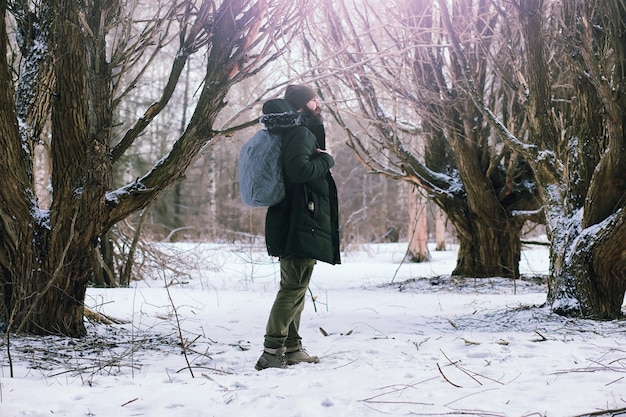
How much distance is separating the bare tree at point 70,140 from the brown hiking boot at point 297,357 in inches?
61.2

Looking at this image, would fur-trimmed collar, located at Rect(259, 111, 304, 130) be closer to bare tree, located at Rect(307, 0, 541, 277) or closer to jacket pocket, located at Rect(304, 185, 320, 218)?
jacket pocket, located at Rect(304, 185, 320, 218)

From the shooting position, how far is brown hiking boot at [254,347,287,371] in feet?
11.1

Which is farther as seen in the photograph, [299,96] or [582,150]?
[582,150]

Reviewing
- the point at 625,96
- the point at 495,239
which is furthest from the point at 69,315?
the point at 495,239

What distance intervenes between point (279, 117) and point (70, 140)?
1.54 meters

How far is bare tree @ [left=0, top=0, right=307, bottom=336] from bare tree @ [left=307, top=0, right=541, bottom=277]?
10.4ft

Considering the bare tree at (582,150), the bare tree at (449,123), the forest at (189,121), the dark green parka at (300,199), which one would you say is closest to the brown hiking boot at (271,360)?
the dark green parka at (300,199)

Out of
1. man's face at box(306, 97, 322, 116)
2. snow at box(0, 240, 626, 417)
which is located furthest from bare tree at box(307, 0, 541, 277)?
man's face at box(306, 97, 322, 116)

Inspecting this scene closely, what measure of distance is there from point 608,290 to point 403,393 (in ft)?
9.48

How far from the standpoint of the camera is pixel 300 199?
3320 millimetres

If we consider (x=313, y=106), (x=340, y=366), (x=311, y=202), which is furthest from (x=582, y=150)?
(x=340, y=366)

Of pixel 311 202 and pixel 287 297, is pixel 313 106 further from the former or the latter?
pixel 287 297

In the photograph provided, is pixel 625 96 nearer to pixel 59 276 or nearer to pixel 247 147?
pixel 247 147

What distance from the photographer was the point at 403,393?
2730 mm
